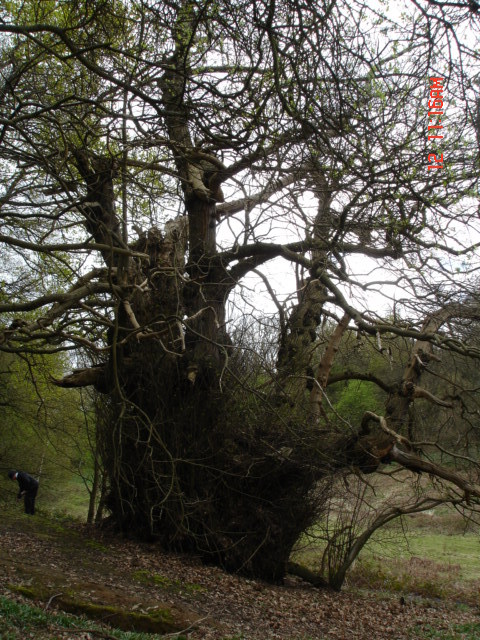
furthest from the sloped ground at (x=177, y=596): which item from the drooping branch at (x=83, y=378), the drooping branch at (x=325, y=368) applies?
the drooping branch at (x=325, y=368)

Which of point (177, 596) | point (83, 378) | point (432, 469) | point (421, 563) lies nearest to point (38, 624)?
point (177, 596)

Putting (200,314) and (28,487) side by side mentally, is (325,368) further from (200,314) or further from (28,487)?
(28,487)

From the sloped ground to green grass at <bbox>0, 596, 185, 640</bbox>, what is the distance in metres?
0.24

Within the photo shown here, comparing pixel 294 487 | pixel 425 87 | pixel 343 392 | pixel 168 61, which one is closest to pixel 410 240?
pixel 425 87

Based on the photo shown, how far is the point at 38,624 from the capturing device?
4.76 metres

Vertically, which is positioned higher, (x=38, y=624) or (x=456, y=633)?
(x=38, y=624)

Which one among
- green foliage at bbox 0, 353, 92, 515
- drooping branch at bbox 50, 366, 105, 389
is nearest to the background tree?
drooping branch at bbox 50, 366, 105, 389

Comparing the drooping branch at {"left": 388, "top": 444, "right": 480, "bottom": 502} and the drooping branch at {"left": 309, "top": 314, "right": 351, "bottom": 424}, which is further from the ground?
the drooping branch at {"left": 309, "top": 314, "right": 351, "bottom": 424}

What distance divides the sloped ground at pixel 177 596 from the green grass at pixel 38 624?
0.78 feet

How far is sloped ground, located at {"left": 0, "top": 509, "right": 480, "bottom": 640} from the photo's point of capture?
18.9 ft

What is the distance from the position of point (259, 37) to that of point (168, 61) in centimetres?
168

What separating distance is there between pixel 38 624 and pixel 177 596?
2.30m
